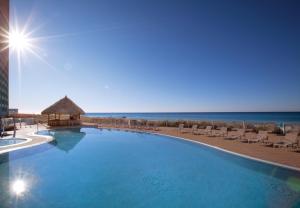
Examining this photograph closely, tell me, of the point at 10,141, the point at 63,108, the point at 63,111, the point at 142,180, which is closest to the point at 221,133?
the point at 142,180

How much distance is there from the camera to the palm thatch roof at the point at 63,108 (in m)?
17.8

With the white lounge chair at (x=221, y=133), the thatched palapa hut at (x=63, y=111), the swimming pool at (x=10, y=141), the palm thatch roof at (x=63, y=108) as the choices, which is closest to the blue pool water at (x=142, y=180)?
the swimming pool at (x=10, y=141)

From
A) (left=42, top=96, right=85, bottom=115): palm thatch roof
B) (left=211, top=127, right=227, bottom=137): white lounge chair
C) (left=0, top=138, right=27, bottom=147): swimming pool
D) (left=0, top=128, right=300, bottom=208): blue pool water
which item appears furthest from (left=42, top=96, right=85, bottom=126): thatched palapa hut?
(left=211, top=127, right=227, bottom=137): white lounge chair

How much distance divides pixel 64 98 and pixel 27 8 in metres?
10.5

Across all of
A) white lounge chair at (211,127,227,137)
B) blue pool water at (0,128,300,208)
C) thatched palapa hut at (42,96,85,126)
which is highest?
thatched palapa hut at (42,96,85,126)

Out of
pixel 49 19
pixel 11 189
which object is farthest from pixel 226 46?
pixel 11 189

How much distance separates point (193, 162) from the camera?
25.2 feet

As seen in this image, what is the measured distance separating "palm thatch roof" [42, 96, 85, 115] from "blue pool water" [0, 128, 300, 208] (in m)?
9.32

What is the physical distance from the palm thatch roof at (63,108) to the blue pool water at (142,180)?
932 cm

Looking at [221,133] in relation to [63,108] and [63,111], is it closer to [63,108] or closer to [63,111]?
[63,111]

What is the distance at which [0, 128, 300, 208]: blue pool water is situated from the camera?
4473 millimetres

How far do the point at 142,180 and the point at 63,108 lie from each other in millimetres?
14549

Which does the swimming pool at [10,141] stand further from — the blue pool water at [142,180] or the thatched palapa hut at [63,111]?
the thatched palapa hut at [63,111]

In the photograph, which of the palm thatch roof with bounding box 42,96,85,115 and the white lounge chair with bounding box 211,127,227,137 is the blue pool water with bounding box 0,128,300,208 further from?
the palm thatch roof with bounding box 42,96,85,115
